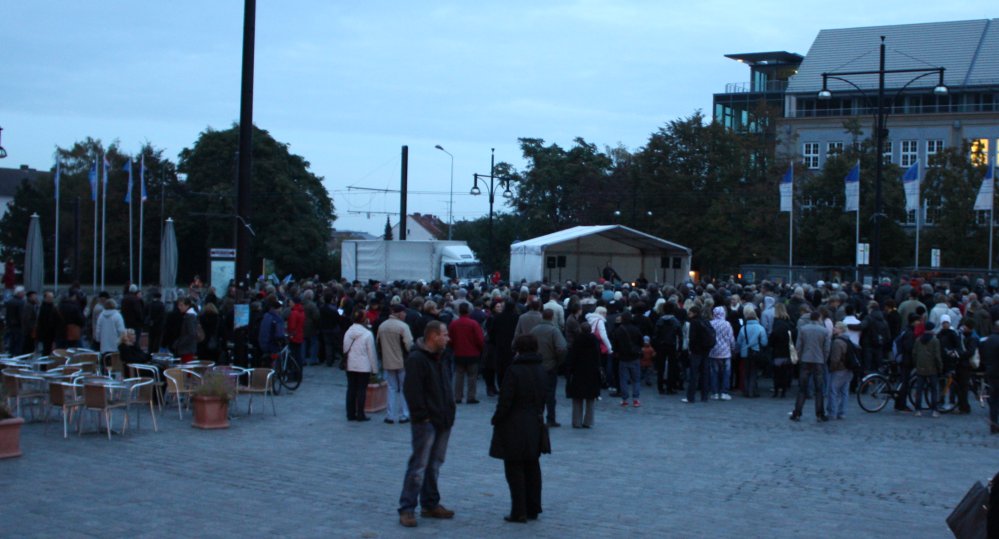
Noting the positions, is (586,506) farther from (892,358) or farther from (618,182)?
(618,182)

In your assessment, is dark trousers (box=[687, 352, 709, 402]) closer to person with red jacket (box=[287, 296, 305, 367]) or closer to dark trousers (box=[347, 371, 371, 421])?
dark trousers (box=[347, 371, 371, 421])

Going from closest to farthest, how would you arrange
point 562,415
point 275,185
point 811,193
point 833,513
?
1. point 833,513
2. point 562,415
3. point 811,193
4. point 275,185

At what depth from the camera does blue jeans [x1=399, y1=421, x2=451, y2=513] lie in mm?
8609

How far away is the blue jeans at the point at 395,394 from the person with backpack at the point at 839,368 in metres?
6.50

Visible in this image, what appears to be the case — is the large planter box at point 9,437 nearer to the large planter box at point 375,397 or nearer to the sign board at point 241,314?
the large planter box at point 375,397

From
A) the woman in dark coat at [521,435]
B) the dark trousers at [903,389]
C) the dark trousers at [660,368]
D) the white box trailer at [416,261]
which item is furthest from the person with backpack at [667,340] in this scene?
the white box trailer at [416,261]

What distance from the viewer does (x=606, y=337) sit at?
17156 mm

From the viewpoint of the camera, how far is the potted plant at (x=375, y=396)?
52.7 feet

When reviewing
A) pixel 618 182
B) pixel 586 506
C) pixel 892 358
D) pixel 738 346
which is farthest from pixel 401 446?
pixel 618 182

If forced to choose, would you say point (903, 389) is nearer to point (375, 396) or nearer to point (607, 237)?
point (375, 396)

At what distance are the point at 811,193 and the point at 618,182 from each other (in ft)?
46.4

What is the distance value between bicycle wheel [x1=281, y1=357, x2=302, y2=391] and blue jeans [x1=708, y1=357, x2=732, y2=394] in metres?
7.34

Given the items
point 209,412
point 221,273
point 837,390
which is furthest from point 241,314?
point 837,390

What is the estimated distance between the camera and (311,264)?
208ft
